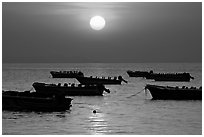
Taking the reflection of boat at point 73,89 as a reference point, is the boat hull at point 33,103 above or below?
below

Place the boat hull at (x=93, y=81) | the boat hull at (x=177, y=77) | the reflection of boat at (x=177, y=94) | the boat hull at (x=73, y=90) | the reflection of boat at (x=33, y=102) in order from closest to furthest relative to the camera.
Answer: the reflection of boat at (x=33, y=102)
the reflection of boat at (x=177, y=94)
the boat hull at (x=73, y=90)
the boat hull at (x=93, y=81)
the boat hull at (x=177, y=77)

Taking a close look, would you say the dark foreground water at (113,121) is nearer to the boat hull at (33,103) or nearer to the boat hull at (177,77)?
the boat hull at (33,103)

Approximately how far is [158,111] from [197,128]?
478 inches

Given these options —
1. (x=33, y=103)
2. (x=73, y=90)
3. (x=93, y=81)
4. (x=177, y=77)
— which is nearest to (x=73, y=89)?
(x=73, y=90)

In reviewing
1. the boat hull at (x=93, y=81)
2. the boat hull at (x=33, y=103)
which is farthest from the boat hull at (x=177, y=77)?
the boat hull at (x=33, y=103)

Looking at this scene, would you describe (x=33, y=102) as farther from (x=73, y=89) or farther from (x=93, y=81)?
(x=93, y=81)

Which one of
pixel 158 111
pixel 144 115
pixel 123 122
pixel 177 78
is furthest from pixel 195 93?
pixel 177 78

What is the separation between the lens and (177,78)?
112 metres

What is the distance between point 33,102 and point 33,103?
0.10 metres

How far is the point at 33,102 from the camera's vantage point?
4134cm

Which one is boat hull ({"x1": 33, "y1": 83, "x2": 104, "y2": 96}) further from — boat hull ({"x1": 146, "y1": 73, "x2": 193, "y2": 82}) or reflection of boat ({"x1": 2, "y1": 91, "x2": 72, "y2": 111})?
boat hull ({"x1": 146, "y1": 73, "x2": 193, "y2": 82})

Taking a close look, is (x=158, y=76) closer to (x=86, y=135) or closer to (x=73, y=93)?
(x=73, y=93)

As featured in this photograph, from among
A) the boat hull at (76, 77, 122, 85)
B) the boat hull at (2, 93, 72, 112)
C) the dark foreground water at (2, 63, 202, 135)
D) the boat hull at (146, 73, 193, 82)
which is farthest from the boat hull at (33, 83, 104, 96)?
the boat hull at (146, 73, 193, 82)

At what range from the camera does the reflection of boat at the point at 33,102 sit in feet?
135
